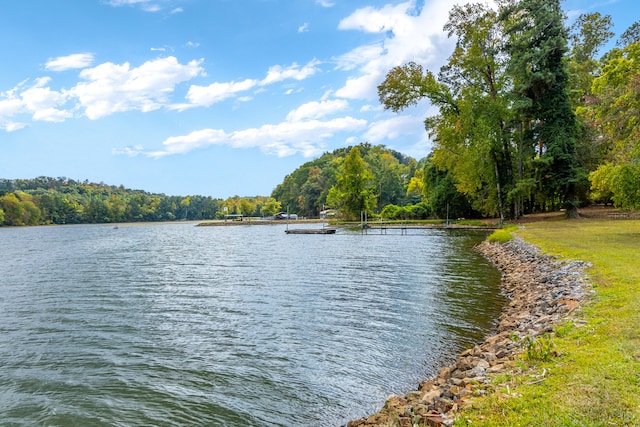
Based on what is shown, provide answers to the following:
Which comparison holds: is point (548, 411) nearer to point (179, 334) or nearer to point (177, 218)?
point (179, 334)

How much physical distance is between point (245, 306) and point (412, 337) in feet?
20.0

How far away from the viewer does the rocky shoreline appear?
5102 millimetres

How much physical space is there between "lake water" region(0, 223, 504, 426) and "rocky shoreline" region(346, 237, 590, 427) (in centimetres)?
71

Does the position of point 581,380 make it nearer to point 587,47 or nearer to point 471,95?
point 471,95

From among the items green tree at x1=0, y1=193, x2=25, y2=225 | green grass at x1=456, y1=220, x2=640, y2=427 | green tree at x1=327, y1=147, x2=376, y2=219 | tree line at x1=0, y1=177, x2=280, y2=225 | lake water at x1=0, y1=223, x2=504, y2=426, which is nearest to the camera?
green grass at x1=456, y1=220, x2=640, y2=427

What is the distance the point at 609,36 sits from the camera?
43406 millimetres

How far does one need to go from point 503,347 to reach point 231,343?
246 inches

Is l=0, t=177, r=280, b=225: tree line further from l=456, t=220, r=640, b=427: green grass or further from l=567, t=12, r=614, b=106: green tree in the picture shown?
l=456, t=220, r=640, b=427: green grass

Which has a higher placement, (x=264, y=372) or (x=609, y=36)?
(x=609, y=36)

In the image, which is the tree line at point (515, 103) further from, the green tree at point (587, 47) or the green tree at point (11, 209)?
the green tree at point (11, 209)

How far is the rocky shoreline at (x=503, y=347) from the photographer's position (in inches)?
201

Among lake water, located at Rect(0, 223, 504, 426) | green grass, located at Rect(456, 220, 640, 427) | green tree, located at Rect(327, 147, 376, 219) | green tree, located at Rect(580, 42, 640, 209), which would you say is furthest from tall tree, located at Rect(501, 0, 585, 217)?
green tree, located at Rect(327, 147, 376, 219)

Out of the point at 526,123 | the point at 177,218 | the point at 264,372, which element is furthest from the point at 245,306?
the point at 177,218

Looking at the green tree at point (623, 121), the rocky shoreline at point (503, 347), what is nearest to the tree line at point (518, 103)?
the green tree at point (623, 121)
